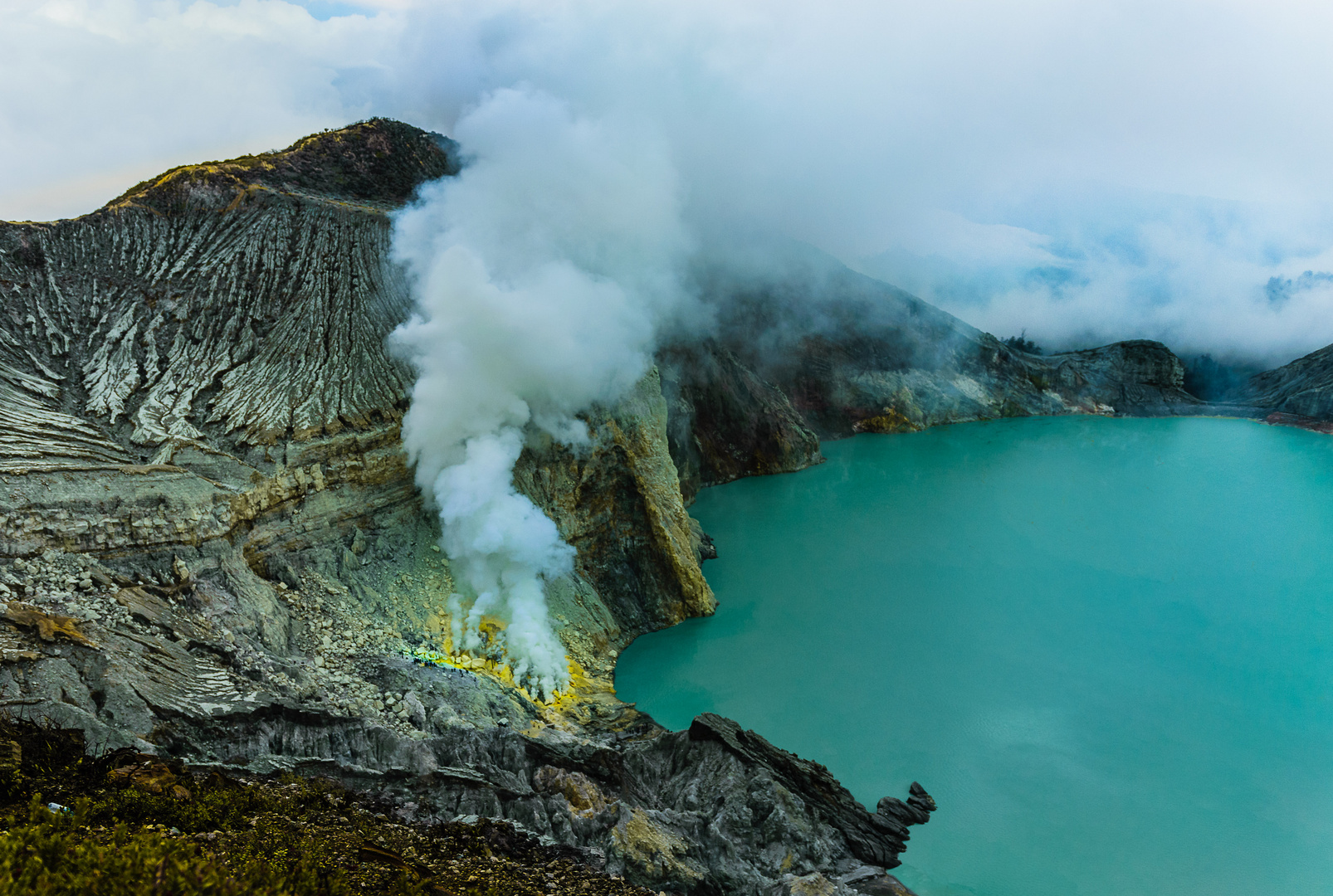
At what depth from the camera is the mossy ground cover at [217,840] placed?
4949 millimetres

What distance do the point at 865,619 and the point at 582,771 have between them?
12.8 m

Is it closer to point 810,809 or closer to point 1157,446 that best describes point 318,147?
point 810,809

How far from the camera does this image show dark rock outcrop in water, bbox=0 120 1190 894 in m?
11.2

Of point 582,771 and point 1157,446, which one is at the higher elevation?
point 1157,446

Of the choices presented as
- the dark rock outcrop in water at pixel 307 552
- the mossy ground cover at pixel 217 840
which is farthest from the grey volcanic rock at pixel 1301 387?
the mossy ground cover at pixel 217 840

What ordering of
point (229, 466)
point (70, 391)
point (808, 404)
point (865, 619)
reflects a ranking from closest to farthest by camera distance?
point (229, 466) → point (70, 391) → point (865, 619) → point (808, 404)

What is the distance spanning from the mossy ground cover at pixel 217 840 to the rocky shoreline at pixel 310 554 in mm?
942

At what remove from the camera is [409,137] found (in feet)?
116

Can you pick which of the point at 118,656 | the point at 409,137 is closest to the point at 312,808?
the point at 118,656

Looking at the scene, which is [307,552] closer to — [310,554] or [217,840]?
[310,554]

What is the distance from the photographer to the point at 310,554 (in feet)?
58.3

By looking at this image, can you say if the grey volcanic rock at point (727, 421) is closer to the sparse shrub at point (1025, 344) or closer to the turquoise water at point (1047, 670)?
the turquoise water at point (1047, 670)

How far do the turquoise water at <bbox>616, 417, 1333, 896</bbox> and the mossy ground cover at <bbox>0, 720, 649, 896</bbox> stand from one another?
29.0 ft

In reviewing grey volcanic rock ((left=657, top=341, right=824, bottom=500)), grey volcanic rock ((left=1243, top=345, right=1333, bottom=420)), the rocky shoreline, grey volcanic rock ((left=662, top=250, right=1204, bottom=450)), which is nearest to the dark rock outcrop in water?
the rocky shoreline
